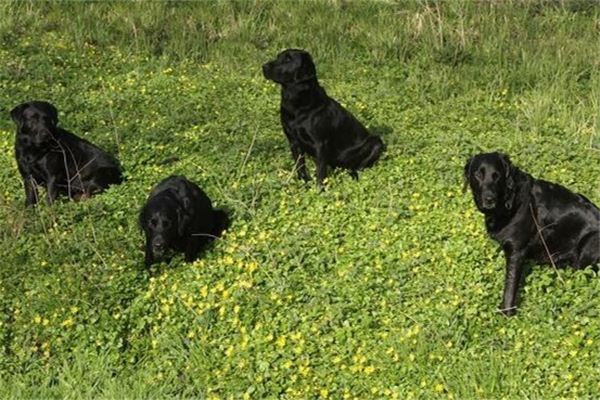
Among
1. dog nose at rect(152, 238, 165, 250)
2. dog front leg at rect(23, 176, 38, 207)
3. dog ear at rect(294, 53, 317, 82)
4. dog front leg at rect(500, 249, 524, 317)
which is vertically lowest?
dog front leg at rect(23, 176, 38, 207)

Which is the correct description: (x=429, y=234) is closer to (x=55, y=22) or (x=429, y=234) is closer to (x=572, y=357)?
(x=572, y=357)

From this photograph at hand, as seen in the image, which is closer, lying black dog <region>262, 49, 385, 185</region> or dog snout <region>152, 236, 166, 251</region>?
dog snout <region>152, 236, 166, 251</region>

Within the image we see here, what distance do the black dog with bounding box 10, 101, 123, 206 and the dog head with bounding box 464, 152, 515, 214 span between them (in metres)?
4.14

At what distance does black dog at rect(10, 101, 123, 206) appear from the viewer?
23.5 feet

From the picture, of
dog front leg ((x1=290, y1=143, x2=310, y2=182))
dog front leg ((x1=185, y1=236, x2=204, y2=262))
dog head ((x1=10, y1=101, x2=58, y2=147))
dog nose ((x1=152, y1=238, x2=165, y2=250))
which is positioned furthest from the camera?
dog front leg ((x1=290, y1=143, x2=310, y2=182))

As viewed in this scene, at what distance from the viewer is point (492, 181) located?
5.14 meters

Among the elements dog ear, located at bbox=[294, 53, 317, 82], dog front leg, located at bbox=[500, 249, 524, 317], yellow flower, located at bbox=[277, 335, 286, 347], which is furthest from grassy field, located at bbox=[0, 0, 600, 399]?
dog ear, located at bbox=[294, 53, 317, 82]

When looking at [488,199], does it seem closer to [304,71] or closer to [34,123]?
[304,71]

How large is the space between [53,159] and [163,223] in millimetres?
2005

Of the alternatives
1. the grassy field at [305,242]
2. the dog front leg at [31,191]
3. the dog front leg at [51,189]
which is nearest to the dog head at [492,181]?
the grassy field at [305,242]

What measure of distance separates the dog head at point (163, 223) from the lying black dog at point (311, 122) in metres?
1.81

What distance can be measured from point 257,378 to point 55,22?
9.70 meters

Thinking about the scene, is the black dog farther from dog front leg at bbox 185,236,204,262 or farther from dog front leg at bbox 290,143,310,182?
dog front leg at bbox 290,143,310,182

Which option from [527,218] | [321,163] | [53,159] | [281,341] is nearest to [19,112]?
[53,159]
